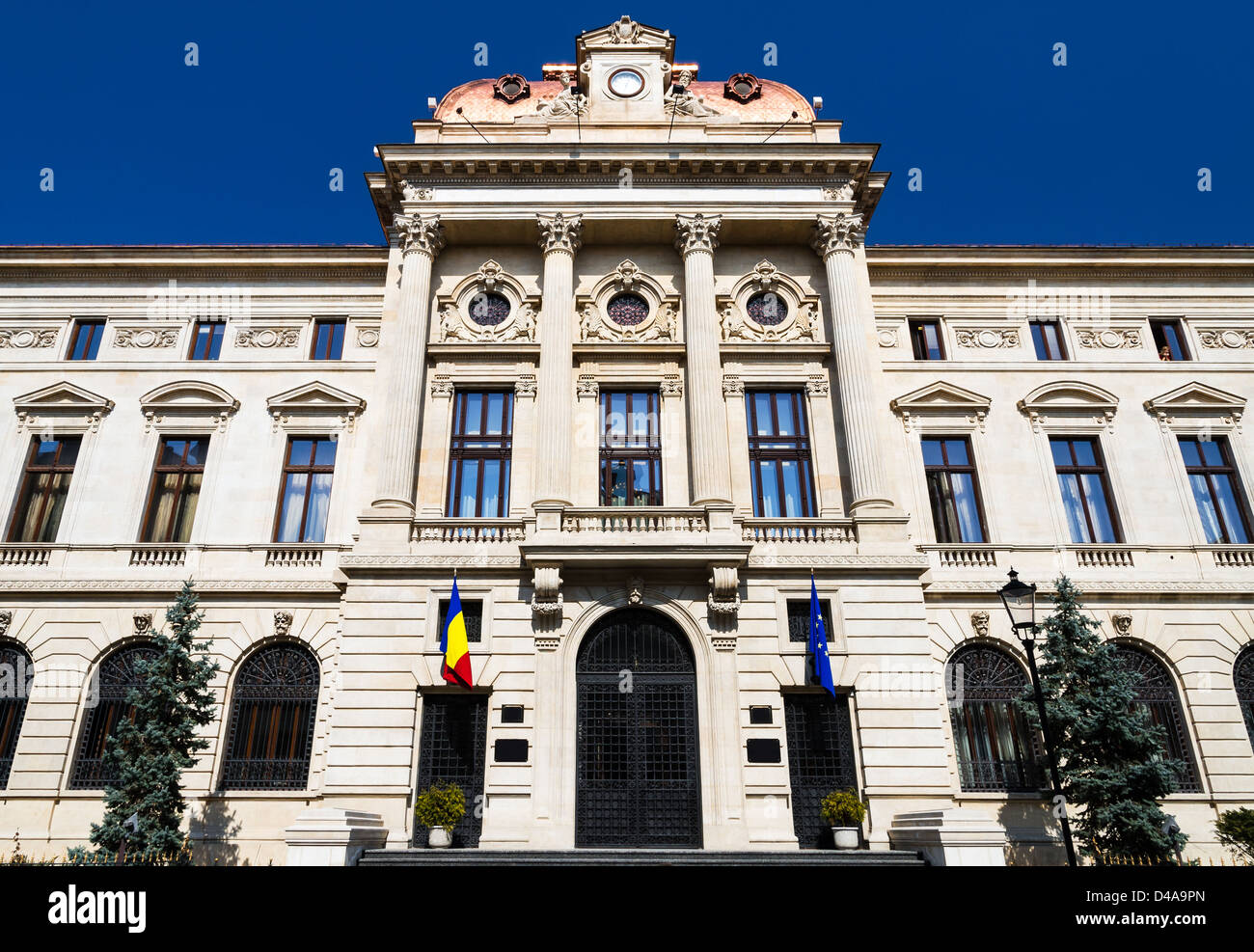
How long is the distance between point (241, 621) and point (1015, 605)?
69.5 ft

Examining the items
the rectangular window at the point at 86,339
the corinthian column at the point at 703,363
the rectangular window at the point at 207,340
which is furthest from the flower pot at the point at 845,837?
the rectangular window at the point at 86,339

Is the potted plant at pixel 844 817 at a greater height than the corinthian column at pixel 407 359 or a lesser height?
lesser

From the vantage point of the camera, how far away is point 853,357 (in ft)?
73.5

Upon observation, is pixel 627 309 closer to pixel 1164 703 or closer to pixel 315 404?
pixel 315 404

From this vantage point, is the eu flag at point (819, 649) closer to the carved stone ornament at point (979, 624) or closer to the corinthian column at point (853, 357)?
the corinthian column at point (853, 357)

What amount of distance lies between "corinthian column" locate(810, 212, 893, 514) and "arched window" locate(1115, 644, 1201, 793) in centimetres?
786

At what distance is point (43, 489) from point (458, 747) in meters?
15.3

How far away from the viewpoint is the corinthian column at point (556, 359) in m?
20.7

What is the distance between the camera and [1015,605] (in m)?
21.3

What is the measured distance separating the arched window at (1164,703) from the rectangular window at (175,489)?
2614 cm

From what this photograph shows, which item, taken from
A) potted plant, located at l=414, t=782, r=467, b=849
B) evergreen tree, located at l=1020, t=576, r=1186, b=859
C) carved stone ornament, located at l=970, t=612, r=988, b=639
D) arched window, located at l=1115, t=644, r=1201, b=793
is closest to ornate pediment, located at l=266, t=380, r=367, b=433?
potted plant, located at l=414, t=782, r=467, b=849

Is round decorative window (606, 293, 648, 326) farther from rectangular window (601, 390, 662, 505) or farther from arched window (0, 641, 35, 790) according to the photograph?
arched window (0, 641, 35, 790)
